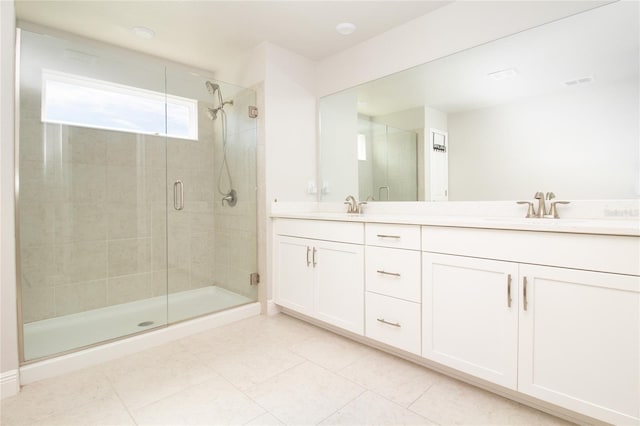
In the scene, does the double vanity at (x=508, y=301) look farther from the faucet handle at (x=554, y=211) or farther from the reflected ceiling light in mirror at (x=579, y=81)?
the reflected ceiling light in mirror at (x=579, y=81)

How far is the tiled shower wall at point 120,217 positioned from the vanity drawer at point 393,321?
1258mm

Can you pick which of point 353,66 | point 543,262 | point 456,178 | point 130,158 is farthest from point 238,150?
point 543,262

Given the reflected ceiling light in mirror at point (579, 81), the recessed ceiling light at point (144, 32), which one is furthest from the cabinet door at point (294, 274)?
the recessed ceiling light at point (144, 32)

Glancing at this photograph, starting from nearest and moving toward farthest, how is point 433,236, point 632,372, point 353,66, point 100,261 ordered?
point 632,372
point 433,236
point 100,261
point 353,66

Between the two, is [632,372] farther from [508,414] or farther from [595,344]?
[508,414]

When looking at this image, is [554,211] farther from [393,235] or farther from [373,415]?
[373,415]

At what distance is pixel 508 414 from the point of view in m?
1.42

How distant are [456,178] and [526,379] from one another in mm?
1249

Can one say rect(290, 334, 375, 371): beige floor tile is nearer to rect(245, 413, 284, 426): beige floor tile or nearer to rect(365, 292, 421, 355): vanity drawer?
rect(365, 292, 421, 355): vanity drawer

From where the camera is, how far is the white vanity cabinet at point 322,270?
81.7 inches

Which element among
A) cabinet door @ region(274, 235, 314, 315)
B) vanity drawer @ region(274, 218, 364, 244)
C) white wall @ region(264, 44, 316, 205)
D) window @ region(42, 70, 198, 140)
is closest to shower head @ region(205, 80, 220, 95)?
window @ region(42, 70, 198, 140)

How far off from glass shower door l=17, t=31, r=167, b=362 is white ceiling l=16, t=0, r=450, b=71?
0.22 m

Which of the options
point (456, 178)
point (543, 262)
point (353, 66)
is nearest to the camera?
point (543, 262)

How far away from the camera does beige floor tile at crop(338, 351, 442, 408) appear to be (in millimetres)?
1586
